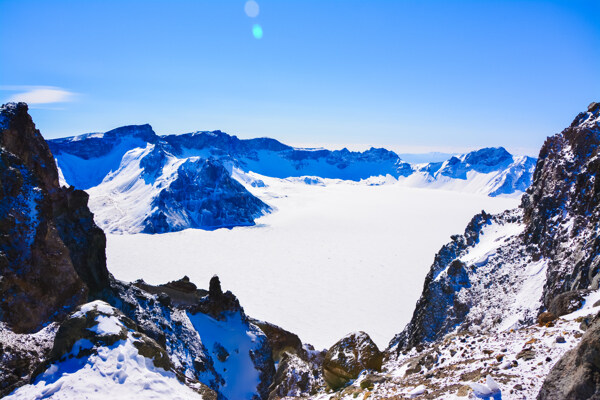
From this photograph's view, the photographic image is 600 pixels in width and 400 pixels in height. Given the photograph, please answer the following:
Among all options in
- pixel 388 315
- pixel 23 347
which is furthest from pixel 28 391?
pixel 388 315

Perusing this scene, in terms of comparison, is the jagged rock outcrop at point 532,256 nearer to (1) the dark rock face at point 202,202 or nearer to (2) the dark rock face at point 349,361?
(2) the dark rock face at point 349,361

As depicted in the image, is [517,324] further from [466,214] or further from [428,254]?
[466,214]

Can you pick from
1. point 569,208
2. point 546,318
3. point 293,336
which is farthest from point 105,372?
point 569,208

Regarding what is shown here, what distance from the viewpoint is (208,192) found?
153000 millimetres

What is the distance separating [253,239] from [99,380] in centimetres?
10911

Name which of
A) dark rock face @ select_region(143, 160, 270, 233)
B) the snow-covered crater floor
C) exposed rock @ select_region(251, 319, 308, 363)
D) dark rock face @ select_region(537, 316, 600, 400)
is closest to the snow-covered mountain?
dark rock face @ select_region(537, 316, 600, 400)

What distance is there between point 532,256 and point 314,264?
60771mm

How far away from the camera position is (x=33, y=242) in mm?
20234

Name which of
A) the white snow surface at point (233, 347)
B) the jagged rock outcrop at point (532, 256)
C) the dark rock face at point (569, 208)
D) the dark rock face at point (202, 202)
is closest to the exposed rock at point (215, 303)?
the white snow surface at point (233, 347)

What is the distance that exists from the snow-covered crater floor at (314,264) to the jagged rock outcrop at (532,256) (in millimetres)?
18951

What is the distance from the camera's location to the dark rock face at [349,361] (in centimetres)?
1650

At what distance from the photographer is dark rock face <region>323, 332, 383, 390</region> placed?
1650 cm

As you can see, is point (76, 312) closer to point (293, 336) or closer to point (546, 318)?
point (546, 318)

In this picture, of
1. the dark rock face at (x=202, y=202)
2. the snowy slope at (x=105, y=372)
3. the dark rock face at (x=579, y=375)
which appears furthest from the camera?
the dark rock face at (x=202, y=202)
